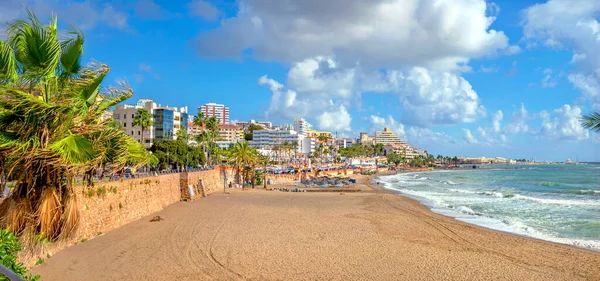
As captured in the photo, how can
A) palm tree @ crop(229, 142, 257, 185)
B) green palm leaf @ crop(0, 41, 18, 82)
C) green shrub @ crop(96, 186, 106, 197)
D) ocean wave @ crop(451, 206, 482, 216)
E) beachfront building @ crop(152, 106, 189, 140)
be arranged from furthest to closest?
beachfront building @ crop(152, 106, 189, 140) < palm tree @ crop(229, 142, 257, 185) < ocean wave @ crop(451, 206, 482, 216) < green shrub @ crop(96, 186, 106, 197) < green palm leaf @ crop(0, 41, 18, 82)

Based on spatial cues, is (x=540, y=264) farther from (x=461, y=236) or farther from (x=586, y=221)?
(x=586, y=221)

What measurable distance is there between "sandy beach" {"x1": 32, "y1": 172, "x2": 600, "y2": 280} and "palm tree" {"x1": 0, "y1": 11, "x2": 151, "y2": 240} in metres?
1.58

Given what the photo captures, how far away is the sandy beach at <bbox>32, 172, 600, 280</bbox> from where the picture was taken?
11.6 meters

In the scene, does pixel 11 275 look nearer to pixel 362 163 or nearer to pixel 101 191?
pixel 101 191

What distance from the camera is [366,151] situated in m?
185

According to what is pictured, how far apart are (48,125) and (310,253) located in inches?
331

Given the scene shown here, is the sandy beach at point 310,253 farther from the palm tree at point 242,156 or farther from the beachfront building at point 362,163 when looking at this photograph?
the beachfront building at point 362,163

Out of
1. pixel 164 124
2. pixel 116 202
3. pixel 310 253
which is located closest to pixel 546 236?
pixel 310 253

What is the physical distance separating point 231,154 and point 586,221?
31.7 meters

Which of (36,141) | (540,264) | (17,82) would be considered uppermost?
(17,82)

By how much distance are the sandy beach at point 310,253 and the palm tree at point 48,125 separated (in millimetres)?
1583

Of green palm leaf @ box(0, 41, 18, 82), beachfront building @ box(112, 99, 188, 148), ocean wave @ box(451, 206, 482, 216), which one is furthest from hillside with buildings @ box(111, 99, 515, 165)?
ocean wave @ box(451, 206, 482, 216)

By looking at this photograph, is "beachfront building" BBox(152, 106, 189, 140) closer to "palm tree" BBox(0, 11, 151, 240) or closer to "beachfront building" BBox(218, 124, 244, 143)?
Result: "palm tree" BBox(0, 11, 151, 240)

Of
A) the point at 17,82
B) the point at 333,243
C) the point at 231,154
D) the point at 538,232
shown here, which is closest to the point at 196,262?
the point at 333,243
